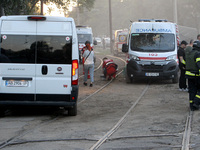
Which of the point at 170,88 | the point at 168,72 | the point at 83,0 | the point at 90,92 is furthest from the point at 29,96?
the point at 83,0

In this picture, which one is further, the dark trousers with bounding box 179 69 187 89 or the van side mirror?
the van side mirror

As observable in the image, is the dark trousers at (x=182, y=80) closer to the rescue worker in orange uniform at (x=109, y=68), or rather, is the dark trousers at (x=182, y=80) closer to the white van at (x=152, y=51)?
the white van at (x=152, y=51)

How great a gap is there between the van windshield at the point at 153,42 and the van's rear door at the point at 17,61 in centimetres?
927

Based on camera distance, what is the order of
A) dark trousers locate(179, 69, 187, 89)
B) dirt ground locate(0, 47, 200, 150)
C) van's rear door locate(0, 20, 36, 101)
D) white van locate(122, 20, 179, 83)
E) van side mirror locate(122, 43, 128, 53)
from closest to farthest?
dirt ground locate(0, 47, 200, 150) < van's rear door locate(0, 20, 36, 101) < dark trousers locate(179, 69, 187, 89) < white van locate(122, 20, 179, 83) < van side mirror locate(122, 43, 128, 53)

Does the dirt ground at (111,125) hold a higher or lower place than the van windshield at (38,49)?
lower

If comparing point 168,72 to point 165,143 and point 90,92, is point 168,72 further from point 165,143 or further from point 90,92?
point 165,143

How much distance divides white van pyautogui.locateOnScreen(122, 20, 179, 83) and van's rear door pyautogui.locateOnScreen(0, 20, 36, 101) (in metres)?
8.94

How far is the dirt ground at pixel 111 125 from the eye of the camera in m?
7.59

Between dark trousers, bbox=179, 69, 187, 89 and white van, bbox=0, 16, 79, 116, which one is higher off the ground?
white van, bbox=0, 16, 79, 116

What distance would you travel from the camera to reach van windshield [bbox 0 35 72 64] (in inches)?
409

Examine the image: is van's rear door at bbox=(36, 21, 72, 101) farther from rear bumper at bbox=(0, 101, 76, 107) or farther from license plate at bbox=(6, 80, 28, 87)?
license plate at bbox=(6, 80, 28, 87)

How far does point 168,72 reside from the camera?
61.9ft

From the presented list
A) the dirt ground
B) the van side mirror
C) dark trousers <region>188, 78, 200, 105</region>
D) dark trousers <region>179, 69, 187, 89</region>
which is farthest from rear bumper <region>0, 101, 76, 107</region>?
the van side mirror

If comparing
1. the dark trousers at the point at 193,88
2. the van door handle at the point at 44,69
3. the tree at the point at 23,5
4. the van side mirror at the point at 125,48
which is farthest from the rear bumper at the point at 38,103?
the van side mirror at the point at 125,48
